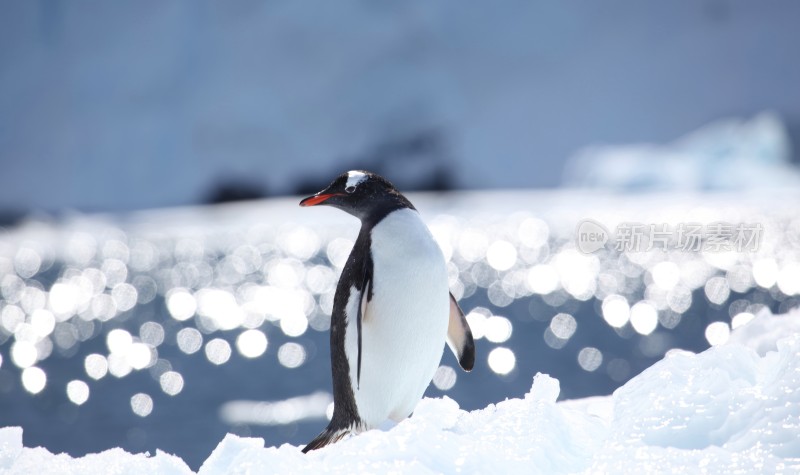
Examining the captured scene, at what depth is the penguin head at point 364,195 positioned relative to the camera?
137 inches

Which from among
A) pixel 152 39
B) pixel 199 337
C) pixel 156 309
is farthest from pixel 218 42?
pixel 199 337

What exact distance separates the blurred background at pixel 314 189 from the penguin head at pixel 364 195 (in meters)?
5.36

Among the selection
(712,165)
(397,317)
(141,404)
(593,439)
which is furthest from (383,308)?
(712,165)

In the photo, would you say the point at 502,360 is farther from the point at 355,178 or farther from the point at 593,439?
the point at 593,439

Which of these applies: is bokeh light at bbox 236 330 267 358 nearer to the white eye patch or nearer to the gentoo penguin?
the gentoo penguin

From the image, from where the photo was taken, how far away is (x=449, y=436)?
7.45 feet

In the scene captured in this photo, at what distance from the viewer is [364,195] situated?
3512mm

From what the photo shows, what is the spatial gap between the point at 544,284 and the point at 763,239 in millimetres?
9708

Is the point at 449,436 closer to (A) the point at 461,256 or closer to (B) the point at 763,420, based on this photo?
(B) the point at 763,420

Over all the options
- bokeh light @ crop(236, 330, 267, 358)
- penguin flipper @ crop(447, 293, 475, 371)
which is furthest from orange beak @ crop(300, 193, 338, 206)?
bokeh light @ crop(236, 330, 267, 358)

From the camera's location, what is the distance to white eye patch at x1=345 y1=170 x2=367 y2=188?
350cm

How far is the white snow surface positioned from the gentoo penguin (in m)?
0.75

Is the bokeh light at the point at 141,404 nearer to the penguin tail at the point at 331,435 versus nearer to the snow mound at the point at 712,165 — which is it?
the penguin tail at the point at 331,435

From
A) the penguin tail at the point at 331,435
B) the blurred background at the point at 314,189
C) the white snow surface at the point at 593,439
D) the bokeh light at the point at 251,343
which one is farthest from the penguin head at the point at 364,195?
the bokeh light at the point at 251,343
